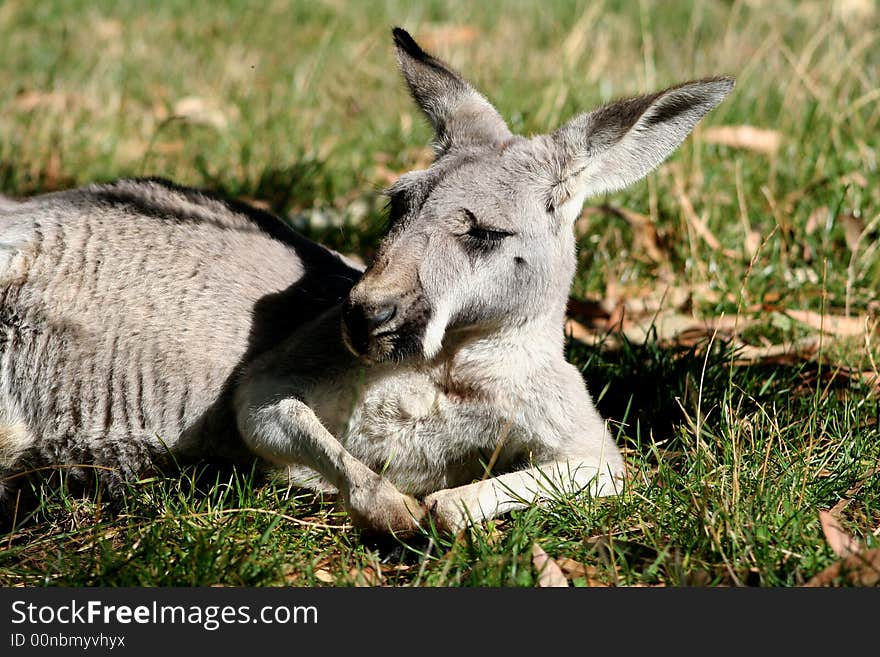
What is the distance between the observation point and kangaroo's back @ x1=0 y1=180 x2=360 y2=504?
3740 millimetres

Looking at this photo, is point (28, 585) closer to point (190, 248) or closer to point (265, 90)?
point (190, 248)

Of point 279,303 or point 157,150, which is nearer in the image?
point 279,303

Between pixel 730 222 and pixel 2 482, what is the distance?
3.62 metres

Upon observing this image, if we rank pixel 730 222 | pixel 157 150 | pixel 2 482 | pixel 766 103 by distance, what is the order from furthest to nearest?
pixel 766 103 < pixel 157 150 < pixel 730 222 < pixel 2 482

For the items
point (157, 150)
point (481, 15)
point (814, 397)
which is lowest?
point (157, 150)

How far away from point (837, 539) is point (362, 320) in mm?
1435

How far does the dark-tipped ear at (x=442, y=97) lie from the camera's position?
371cm

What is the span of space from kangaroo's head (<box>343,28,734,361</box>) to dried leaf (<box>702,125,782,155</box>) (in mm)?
2729

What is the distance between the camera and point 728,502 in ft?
10.2

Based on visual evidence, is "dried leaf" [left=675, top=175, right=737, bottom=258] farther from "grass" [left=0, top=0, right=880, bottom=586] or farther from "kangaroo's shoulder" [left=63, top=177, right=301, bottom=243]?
"kangaroo's shoulder" [left=63, top=177, right=301, bottom=243]

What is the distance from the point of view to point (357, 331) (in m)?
3.13

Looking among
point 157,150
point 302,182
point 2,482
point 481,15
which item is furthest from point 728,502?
point 481,15

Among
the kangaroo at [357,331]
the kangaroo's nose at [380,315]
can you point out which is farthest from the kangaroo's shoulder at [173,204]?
the kangaroo's nose at [380,315]

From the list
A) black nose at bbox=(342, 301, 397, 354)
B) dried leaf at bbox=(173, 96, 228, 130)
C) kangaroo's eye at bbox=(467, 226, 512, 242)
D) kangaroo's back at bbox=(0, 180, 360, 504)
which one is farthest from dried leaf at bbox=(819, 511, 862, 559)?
dried leaf at bbox=(173, 96, 228, 130)
